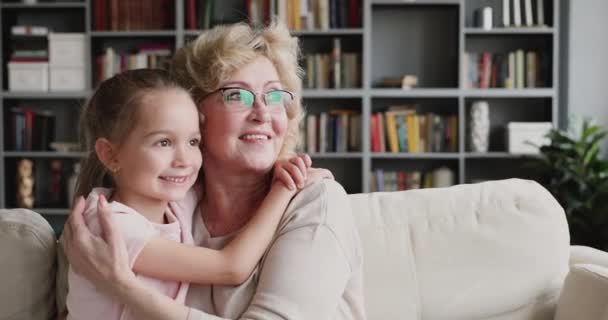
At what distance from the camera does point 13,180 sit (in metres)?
5.38

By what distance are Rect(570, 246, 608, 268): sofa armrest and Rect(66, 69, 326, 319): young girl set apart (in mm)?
877

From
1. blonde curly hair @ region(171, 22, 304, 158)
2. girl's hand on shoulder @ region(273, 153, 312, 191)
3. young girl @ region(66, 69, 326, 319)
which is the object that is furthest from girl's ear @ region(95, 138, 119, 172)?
girl's hand on shoulder @ region(273, 153, 312, 191)

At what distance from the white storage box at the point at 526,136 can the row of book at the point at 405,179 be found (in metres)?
0.48

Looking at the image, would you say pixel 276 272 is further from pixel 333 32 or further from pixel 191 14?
pixel 191 14

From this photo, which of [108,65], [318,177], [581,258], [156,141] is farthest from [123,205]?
[108,65]

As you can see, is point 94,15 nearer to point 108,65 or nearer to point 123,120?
point 108,65

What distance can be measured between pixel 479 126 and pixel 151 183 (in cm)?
394

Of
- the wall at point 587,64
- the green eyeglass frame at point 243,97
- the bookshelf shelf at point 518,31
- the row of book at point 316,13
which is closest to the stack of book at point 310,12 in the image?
the row of book at point 316,13

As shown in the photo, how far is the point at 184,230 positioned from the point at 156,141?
225mm

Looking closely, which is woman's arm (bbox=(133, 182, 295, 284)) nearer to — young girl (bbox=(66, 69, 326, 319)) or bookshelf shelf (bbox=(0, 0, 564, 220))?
young girl (bbox=(66, 69, 326, 319))

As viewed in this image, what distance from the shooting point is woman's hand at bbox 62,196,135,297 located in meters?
1.30

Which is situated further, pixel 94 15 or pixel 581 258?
pixel 94 15

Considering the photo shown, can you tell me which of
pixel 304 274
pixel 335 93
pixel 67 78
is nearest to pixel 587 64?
pixel 335 93

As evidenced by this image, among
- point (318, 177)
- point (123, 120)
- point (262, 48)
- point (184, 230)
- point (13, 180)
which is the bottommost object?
point (13, 180)
